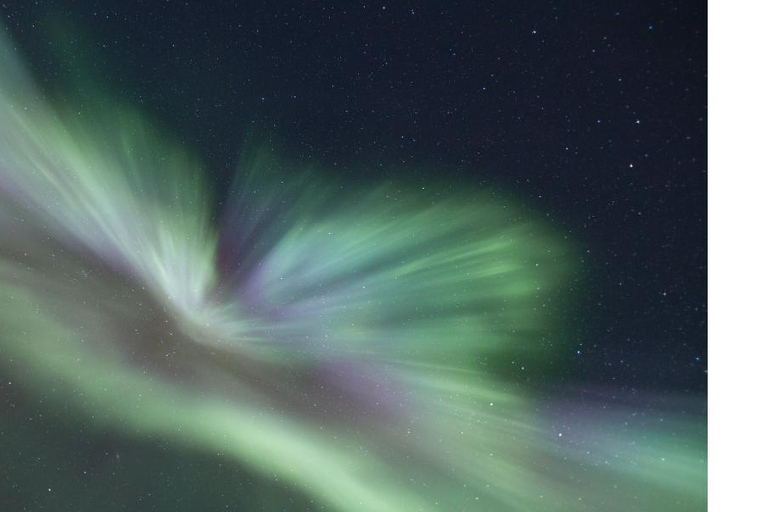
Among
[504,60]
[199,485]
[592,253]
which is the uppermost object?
[504,60]

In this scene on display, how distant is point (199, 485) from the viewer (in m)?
0.75

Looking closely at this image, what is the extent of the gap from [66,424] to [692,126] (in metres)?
0.72

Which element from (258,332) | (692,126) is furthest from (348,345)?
(692,126)

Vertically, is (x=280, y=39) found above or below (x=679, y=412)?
above

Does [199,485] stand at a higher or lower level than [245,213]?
lower

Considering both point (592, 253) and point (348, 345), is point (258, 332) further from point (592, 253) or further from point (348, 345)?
point (592, 253)
